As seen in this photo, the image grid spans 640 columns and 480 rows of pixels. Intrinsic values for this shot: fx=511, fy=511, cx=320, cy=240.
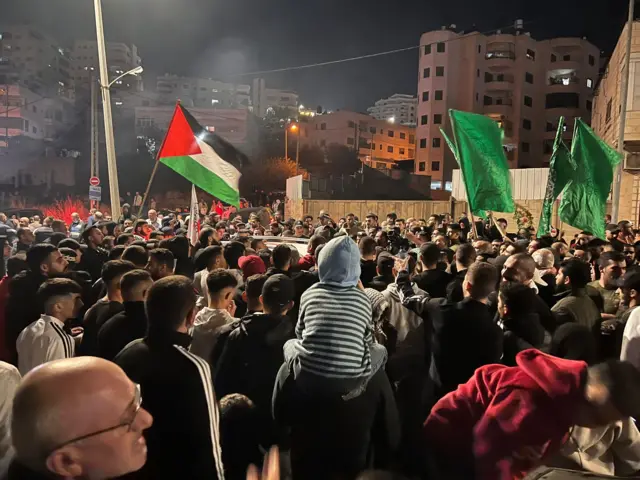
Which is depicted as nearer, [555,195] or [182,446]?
[182,446]

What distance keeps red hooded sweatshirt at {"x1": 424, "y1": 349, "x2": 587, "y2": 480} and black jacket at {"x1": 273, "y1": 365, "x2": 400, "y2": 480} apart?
705 millimetres

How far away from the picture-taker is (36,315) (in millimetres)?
4457

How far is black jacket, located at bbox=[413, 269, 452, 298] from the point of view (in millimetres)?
5277

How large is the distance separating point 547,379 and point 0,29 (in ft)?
298

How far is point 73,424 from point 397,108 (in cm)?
13751

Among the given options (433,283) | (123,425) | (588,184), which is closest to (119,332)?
(123,425)

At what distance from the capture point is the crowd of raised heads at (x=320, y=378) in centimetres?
159

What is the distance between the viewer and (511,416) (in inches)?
86.5

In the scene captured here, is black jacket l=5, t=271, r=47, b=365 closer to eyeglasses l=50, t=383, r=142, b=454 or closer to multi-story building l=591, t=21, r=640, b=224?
eyeglasses l=50, t=383, r=142, b=454

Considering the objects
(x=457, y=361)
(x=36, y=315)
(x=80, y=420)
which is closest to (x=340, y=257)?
(x=457, y=361)

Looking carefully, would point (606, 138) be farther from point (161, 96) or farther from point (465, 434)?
point (161, 96)

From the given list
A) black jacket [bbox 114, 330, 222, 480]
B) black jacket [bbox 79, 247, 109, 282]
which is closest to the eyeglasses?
black jacket [bbox 114, 330, 222, 480]

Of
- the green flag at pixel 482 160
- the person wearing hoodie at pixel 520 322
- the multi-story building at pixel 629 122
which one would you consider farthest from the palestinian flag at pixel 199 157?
the multi-story building at pixel 629 122

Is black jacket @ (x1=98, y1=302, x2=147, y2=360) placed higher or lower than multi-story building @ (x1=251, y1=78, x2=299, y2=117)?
lower
